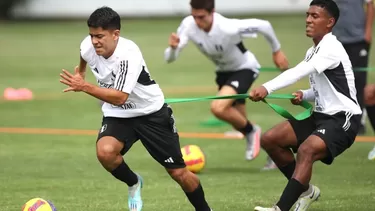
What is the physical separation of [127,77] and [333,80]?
1880mm

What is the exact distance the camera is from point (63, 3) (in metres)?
Result: 40.8

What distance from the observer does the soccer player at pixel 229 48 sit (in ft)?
38.5

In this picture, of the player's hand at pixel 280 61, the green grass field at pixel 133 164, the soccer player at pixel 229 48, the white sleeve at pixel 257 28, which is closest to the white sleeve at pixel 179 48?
the soccer player at pixel 229 48

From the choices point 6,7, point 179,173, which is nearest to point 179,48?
point 179,173

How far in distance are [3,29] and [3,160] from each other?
23.8 m

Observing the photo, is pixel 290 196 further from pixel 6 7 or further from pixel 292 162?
pixel 6 7

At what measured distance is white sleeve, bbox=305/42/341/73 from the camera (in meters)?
8.27

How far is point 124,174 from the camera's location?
8.45 meters

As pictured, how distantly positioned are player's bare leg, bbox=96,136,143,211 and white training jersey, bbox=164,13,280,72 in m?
3.35

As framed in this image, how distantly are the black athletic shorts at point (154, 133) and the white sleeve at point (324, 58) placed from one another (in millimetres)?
1373

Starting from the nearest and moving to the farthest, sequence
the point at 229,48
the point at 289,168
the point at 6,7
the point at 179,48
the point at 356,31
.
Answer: the point at 289,168
the point at 179,48
the point at 229,48
the point at 356,31
the point at 6,7

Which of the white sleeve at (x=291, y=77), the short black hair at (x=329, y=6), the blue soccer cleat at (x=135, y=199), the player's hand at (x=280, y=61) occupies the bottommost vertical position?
the blue soccer cleat at (x=135, y=199)

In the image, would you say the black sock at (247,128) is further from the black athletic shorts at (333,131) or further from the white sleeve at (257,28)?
the black athletic shorts at (333,131)

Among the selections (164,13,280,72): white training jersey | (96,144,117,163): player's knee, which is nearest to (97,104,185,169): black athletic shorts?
(96,144,117,163): player's knee
